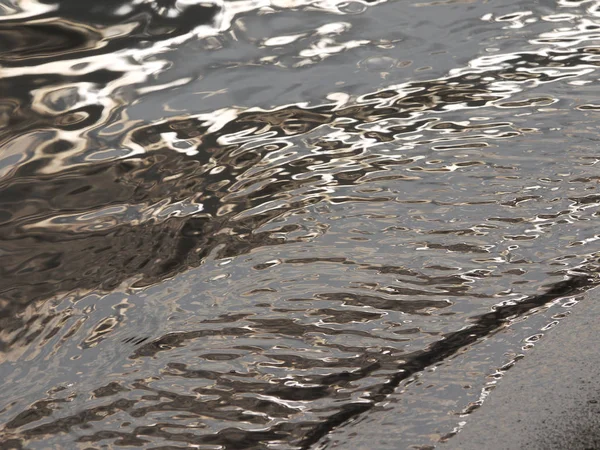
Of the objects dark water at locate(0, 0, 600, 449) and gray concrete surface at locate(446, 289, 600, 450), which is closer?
gray concrete surface at locate(446, 289, 600, 450)

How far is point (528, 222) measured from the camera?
2730 millimetres

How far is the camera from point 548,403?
177 cm

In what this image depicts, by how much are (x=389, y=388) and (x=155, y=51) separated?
2281 millimetres

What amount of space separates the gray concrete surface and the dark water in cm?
6

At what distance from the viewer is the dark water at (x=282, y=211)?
6.73 ft

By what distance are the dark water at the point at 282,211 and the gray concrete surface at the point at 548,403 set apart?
0.21 ft

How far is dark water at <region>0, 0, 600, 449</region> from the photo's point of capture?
205 centimetres

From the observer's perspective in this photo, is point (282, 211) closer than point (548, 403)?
No

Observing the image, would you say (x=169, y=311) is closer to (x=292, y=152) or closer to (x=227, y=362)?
(x=227, y=362)

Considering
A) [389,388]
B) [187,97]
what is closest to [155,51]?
[187,97]

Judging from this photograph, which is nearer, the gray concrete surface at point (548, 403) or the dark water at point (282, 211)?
the gray concrete surface at point (548, 403)

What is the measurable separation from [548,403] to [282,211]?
1309 mm

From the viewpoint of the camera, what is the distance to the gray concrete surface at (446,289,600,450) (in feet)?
5.44

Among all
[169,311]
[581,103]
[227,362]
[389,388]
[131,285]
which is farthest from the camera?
[581,103]
